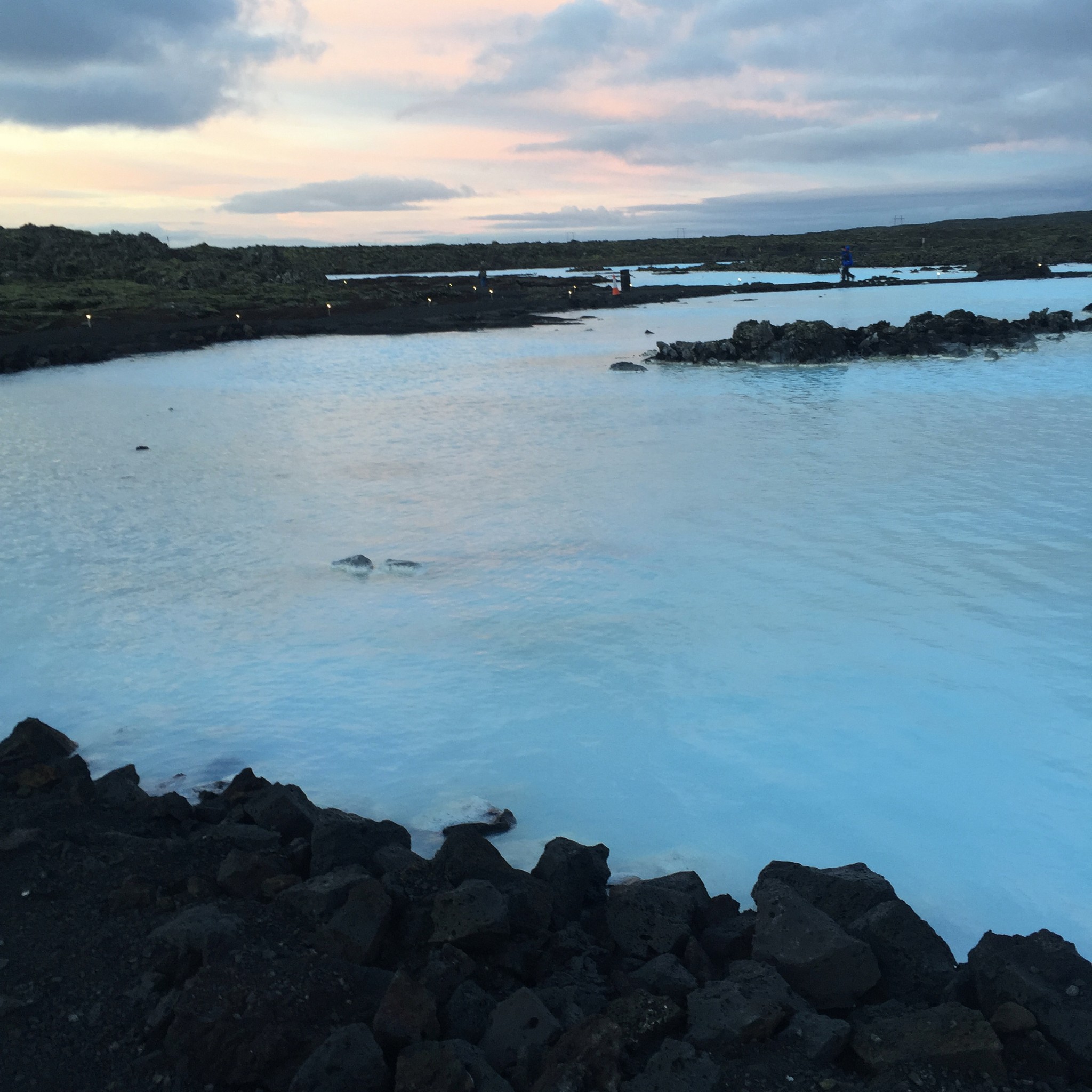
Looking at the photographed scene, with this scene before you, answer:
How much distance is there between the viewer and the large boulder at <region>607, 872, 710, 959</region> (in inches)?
112

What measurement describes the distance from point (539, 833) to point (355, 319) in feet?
86.0

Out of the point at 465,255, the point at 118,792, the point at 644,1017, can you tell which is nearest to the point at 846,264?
the point at 118,792

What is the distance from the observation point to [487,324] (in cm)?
2708

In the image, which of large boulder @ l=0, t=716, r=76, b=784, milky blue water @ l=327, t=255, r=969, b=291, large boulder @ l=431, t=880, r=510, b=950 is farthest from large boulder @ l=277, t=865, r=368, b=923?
milky blue water @ l=327, t=255, r=969, b=291

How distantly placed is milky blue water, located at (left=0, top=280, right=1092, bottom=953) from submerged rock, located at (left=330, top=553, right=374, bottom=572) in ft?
0.39

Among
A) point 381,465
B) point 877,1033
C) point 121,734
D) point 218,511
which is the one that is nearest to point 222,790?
point 121,734

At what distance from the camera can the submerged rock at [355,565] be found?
266 inches

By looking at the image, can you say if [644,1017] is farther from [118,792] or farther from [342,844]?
[118,792]

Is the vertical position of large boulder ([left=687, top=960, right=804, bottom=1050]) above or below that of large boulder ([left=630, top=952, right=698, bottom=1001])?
above

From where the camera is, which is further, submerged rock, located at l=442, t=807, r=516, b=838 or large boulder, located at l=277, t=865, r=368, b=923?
submerged rock, located at l=442, t=807, r=516, b=838

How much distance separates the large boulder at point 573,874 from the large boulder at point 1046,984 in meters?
1.18

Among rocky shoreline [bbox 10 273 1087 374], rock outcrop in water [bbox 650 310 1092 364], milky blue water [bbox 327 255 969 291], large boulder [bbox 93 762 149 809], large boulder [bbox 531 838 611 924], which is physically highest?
milky blue water [bbox 327 255 969 291]

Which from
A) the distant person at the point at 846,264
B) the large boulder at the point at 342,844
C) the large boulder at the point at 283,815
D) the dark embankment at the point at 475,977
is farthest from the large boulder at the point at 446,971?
the distant person at the point at 846,264

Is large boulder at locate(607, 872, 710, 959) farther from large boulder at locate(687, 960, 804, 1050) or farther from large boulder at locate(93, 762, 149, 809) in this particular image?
large boulder at locate(93, 762, 149, 809)
